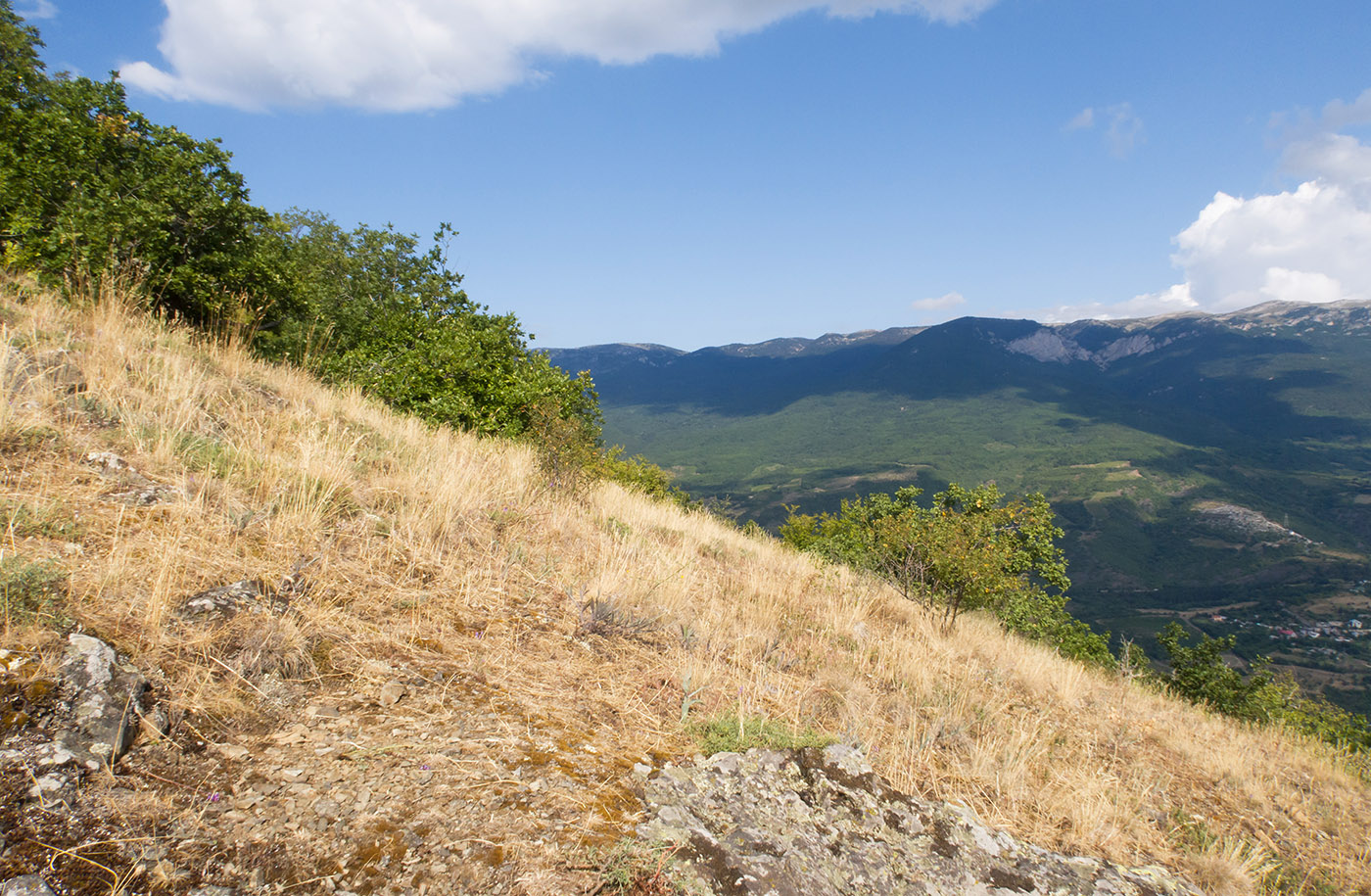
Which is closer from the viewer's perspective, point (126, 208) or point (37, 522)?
point (37, 522)

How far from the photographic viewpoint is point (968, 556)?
11547 millimetres

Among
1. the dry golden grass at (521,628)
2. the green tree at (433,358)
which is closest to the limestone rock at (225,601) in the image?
the dry golden grass at (521,628)

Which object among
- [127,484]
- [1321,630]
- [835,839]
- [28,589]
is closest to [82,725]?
[28,589]

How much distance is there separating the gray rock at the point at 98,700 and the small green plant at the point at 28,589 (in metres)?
0.23

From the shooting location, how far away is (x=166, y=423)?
5.12 m

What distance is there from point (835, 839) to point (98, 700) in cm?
321

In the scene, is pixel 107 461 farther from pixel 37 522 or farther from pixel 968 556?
pixel 968 556

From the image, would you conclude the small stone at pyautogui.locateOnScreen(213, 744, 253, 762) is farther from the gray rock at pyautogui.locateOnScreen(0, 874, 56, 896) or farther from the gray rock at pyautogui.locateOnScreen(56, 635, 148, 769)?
the gray rock at pyautogui.locateOnScreen(0, 874, 56, 896)

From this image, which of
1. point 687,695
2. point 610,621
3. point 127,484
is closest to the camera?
point 687,695

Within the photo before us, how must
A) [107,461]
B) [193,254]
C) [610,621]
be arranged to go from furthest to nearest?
1. [193,254]
2. [610,621]
3. [107,461]

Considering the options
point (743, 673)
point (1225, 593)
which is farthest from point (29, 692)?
point (1225, 593)

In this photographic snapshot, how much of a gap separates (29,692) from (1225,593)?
714ft

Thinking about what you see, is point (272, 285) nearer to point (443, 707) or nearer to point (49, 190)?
point (49, 190)

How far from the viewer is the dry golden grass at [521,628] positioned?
3.22 m
